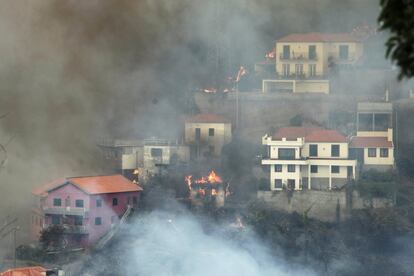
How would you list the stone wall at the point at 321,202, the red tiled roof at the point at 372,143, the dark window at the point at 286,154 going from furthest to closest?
the red tiled roof at the point at 372,143
the dark window at the point at 286,154
the stone wall at the point at 321,202

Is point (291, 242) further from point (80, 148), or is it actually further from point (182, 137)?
point (80, 148)

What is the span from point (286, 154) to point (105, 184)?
4.75 metres

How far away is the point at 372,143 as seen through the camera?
97.0ft

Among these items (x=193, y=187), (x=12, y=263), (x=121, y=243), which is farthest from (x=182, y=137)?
(x=12, y=263)

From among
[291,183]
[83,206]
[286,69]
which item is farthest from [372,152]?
[83,206]

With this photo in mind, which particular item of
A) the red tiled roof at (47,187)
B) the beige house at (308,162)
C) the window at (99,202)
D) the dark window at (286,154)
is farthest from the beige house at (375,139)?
the red tiled roof at (47,187)

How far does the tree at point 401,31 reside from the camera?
475 cm

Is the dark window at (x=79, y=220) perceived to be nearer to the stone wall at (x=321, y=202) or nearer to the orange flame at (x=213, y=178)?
the orange flame at (x=213, y=178)

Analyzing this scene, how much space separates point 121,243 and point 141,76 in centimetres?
820

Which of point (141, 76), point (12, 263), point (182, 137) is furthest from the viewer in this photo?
point (141, 76)

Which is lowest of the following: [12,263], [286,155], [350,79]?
[12,263]

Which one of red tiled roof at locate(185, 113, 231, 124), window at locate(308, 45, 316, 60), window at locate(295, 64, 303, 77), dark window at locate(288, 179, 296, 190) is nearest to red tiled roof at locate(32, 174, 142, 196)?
red tiled roof at locate(185, 113, 231, 124)

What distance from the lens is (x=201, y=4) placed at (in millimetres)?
35000

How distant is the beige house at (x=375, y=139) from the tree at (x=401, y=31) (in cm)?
2491
